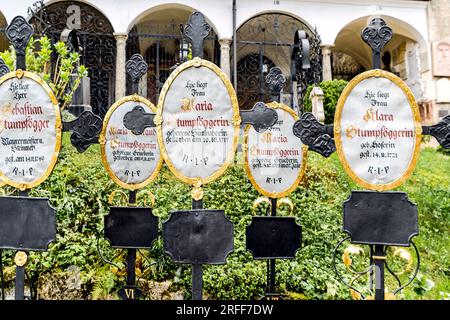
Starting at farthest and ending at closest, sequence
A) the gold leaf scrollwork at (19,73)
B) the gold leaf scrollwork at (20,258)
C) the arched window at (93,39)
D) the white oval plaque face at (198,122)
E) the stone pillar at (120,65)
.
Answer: the stone pillar at (120,65), the arched window at (93,39), the gold leaf scrollwork at (19,73), the gold leaf scrollwork at (20,258), the white oval plaque face at (198,122)

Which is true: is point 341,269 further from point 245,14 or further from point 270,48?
point 270,48

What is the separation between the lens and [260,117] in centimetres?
341

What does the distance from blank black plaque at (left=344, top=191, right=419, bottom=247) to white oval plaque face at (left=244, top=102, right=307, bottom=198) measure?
994mm

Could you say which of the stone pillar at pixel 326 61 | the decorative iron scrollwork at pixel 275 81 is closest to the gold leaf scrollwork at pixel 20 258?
the decorative iron scrollwork at pixel 275 81

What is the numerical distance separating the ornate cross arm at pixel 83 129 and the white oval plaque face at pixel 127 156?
472mm

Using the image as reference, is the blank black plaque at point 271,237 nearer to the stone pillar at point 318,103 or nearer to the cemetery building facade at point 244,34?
the stone pillar at point 318,103

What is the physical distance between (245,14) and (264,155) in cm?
1030

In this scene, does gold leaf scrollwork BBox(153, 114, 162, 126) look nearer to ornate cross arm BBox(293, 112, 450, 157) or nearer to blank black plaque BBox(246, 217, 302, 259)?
ornate cross arm BBox(293, 112, 450, 157)

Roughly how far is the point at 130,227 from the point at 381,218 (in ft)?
6.88

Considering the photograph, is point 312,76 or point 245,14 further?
point 245,14

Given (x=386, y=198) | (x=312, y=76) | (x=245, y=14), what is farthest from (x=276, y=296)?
(x=245, y=14)

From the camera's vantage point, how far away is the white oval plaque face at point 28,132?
3.51m

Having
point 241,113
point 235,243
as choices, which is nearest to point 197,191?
point 241,113

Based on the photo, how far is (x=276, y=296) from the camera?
163 inches
